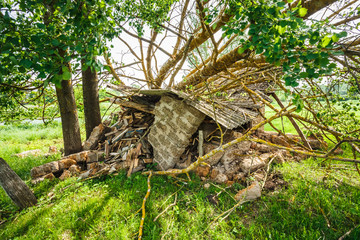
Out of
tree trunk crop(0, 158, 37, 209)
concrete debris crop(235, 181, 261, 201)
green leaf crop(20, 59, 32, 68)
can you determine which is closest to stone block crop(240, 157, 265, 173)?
concrete debris crop(235, 181, 261, 201)

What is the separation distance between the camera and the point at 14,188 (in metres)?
3.36

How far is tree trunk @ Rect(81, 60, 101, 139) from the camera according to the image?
5.90 meters

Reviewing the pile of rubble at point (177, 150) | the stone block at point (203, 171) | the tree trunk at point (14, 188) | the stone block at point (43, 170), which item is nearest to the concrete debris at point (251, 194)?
the pile of rubble at point (177, 150)

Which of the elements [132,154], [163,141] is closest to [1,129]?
[132,154]

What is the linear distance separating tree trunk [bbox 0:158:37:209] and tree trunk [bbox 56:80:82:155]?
222cm

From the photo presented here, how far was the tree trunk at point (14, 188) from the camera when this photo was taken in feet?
10.9

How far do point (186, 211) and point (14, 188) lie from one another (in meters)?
3.76

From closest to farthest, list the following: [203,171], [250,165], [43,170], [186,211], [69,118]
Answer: [186,211], [250,165], [203,171], [43,170], [69,118]

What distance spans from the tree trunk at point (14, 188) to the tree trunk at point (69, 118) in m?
2.22

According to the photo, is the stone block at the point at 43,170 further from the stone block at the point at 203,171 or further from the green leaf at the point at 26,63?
the green leaf at the point at 26,63

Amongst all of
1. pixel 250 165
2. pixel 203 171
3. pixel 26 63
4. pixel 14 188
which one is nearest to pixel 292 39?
pixel 26 63

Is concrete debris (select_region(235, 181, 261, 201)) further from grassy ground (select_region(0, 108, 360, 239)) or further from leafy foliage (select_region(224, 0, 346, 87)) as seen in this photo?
leafy foliage (select_region(224, 0, 346, 87))

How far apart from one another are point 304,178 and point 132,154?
476 cm

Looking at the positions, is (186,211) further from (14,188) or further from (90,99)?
(90,99)
